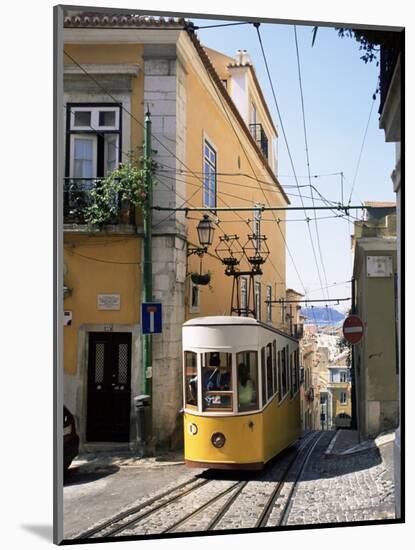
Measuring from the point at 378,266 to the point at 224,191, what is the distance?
1.36 meters

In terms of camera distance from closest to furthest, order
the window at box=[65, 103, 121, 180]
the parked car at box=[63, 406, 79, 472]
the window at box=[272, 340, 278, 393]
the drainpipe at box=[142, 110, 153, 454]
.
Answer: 1. the parked car at box=[63, 406, 79, 472]
2. the window at box=[65, 103, 121, 180]
3. the drainpipe at box=[142, 110, 153, 454]
4. the window at box=[272, 340, 278, 393]

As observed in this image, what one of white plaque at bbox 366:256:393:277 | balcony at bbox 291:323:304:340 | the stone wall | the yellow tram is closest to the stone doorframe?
the stone wall

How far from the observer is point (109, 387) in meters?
5.77

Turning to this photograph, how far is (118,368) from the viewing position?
581 cm

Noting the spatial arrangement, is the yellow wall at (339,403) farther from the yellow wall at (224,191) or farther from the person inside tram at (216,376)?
the person inside tram at (216,376)

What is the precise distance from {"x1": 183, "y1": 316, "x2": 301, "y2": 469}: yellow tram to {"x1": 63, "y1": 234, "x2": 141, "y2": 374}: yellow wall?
0.47 metres

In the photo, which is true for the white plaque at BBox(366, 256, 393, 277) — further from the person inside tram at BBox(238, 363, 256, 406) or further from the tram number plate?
the tram number plate

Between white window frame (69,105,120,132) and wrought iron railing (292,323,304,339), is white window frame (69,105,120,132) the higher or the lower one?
the higher one

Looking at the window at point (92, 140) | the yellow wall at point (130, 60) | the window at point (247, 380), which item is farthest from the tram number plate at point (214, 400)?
the yellow wall at point (130, 60)

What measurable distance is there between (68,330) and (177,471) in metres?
1.25

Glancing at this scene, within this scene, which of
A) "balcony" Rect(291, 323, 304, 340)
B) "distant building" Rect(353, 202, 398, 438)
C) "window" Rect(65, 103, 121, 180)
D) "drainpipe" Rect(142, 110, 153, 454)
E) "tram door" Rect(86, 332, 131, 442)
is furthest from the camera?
"distant building" Rect(353, 202, 398, 438)

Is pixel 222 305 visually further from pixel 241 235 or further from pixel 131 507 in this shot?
pixel 131 507

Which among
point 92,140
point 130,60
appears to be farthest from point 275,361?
point 130,60

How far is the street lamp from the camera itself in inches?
232
